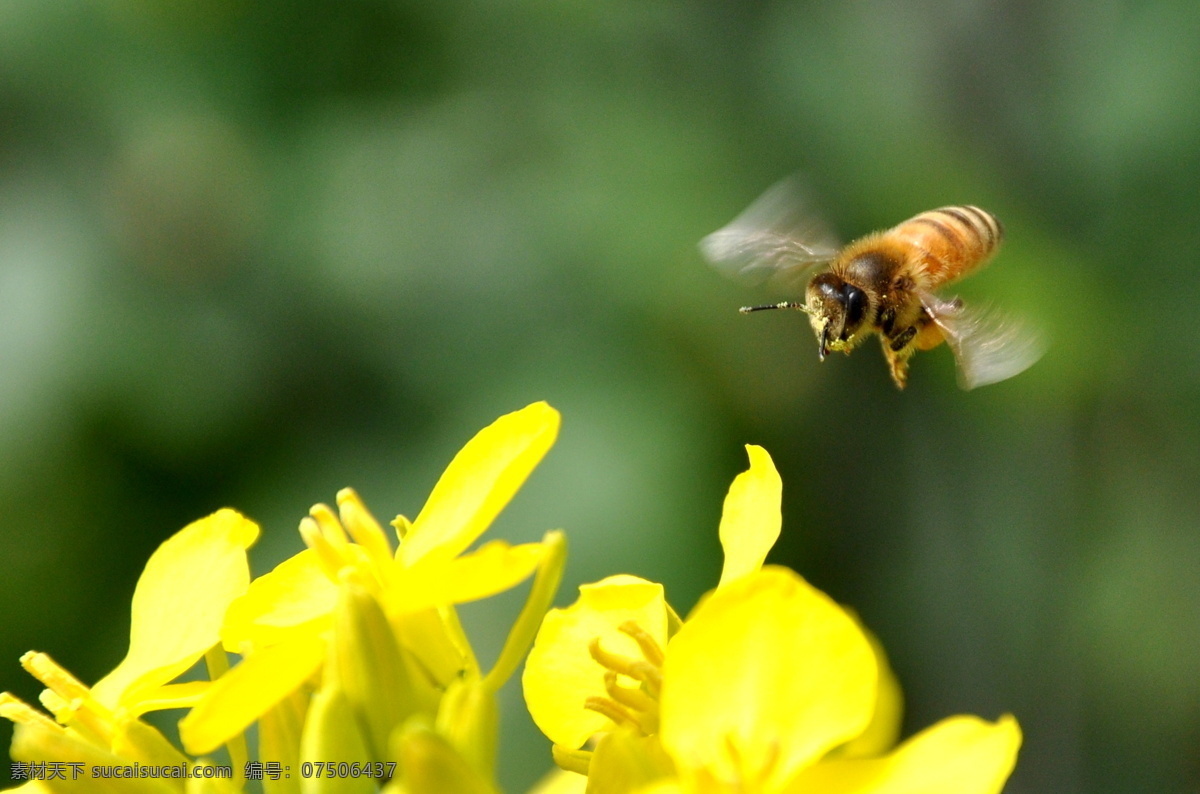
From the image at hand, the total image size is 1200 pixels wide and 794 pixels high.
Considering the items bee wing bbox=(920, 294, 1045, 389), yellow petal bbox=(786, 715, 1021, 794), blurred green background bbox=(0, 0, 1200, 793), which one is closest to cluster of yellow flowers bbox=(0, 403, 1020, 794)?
yellow petal bbox=(786, 715, 1021, 794)

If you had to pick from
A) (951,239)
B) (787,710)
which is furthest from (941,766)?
(951,239)

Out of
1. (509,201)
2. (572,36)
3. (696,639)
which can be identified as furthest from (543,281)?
(696,639)

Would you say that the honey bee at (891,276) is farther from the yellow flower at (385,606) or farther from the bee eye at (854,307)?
the yellow flower at (385,606)

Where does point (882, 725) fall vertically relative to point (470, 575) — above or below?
below

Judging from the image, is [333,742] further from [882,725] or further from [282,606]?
[882,725]

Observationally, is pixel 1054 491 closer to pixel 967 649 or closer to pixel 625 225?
pixel 967 649

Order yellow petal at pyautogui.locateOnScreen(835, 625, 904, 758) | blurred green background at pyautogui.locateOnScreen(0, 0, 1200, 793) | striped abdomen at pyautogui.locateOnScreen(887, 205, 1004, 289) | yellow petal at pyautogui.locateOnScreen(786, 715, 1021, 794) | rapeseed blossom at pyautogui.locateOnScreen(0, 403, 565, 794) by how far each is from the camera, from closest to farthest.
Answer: yellow petal at pyautogui.locateOnScreen(786, 715, 1021, 794) → rapeseed blossom at pyautogui.locateOnScreen(0, 403, 565, 794) → yellow petal at pyautogui.locateOnScreen(835, 625, 904, 758) → striped abdomen at pyautogui.locateOnScreen(887, 205, 1004, 289) → blurred green background at pyautogui.locateOnScreen(0, 0, 1200, 793)

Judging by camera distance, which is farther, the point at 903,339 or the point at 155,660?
the point at 903,339

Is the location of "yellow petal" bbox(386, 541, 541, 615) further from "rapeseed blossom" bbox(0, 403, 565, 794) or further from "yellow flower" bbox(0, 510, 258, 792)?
"yellow flower" bbox(0, 510, 258, 792)
